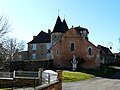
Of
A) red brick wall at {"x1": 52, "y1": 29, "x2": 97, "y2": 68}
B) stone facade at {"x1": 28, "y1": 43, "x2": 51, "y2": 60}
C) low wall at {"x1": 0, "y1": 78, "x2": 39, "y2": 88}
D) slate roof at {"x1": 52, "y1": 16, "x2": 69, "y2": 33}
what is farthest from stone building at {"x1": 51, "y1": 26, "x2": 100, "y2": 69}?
low wall at {"x1": 0, "y1": 78, "x2": 39, "y2": 88}

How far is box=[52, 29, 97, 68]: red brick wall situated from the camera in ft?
194

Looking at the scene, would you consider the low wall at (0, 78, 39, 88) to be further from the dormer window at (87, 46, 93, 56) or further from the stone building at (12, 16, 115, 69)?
the dormer window at (87, 46, 93, 56)

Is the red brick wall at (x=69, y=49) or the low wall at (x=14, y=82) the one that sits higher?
the red brick wall at (x=69, y=49)

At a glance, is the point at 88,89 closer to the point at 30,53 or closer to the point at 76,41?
the point at 76,41

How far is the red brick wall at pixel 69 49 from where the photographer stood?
59031 millimetres

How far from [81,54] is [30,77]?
962 inches

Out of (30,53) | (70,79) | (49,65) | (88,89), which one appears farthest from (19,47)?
(88,89)

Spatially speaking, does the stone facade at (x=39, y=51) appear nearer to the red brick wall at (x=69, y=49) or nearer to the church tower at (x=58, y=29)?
the church tower at (x=58, y=29)

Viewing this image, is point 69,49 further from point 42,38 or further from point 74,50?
point 42,38

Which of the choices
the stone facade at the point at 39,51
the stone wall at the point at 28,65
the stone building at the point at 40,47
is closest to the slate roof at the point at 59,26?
the stone wall at the point at 28,65

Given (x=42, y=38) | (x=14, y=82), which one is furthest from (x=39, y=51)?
(x=14, y=82)

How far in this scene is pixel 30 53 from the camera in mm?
82625

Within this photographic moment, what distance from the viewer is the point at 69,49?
197ft

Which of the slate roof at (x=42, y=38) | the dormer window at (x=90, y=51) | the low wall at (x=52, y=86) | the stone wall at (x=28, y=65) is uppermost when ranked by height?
the slate roof at (x=42, y=38)
